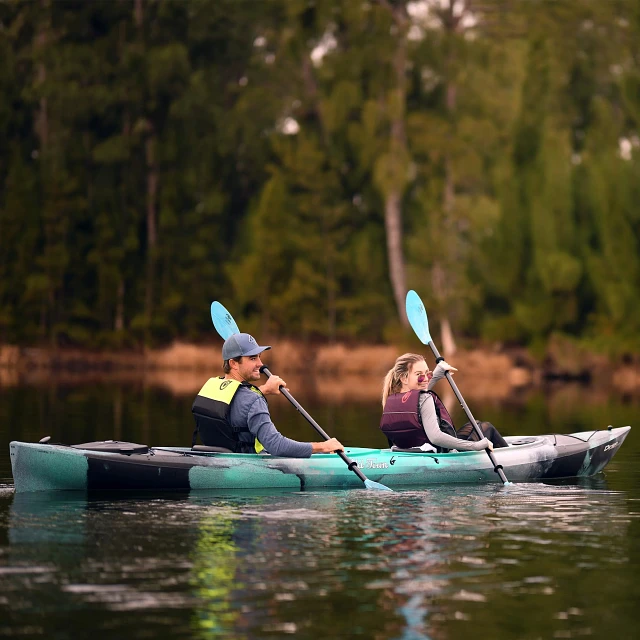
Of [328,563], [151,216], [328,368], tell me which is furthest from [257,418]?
[151,216]

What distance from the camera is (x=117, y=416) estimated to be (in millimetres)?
21734

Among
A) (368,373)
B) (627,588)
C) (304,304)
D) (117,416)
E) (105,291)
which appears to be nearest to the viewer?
(627,588)

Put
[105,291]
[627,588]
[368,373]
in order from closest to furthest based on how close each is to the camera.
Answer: [627,588], [368,373], [105,291]

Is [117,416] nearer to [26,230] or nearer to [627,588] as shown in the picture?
[627,588]

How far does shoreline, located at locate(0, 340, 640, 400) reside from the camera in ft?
109

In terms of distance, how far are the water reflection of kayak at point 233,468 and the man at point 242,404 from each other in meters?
0.27

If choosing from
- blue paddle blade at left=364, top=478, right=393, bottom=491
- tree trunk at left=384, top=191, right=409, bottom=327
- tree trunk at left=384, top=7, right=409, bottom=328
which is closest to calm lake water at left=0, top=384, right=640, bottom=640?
blue paddle blade at left=364, top=478, right=393, bottom=491

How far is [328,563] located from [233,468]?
3.54 m

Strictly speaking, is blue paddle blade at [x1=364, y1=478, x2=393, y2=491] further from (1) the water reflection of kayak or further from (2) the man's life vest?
(2) the man's life vest

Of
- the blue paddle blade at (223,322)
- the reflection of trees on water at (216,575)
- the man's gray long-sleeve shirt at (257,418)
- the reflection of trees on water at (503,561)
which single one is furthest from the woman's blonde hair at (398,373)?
the reflection of trees on water at (216,575)

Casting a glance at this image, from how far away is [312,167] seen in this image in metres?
41.4

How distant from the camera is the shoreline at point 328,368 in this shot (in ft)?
109

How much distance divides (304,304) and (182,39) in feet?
33.5

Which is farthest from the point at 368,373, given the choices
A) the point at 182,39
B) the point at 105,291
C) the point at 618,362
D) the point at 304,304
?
the point at 182,39
